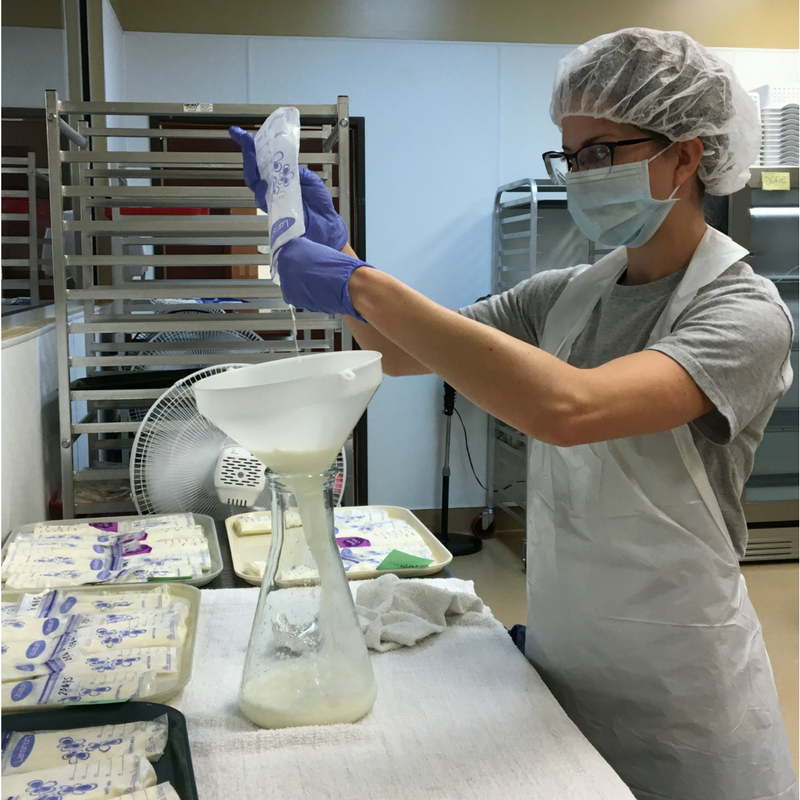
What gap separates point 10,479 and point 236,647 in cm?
75

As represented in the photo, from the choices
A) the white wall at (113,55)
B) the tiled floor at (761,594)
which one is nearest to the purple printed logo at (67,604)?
the tiled floor at (761,594)

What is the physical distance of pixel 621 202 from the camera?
3.78 feet

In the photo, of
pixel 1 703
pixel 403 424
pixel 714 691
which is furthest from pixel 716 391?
pixel 403 424

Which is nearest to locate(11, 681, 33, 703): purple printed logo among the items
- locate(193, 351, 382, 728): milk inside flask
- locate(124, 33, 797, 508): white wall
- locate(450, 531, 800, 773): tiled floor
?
locate(193, 351, 382, 728): milk inside flask

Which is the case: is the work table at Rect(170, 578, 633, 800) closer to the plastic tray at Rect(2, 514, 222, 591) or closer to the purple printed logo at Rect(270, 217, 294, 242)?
the plastic tray at Rect(2, 514, 222, 591)

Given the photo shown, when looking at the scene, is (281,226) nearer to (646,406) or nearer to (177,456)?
(646,406)

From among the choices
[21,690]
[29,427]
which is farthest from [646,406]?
[29,427]

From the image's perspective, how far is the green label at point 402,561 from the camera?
4.36 ft

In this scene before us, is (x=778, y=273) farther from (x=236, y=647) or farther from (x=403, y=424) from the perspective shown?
(x=236, y=647)

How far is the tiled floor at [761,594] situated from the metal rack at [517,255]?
230 mm

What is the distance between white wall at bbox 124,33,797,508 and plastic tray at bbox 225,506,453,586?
2.36m

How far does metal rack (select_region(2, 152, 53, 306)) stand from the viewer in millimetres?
1921

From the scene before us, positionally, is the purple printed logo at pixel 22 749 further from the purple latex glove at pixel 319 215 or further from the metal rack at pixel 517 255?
the metal rack at pixel 517 255

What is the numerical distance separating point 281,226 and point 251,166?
0.64ft
